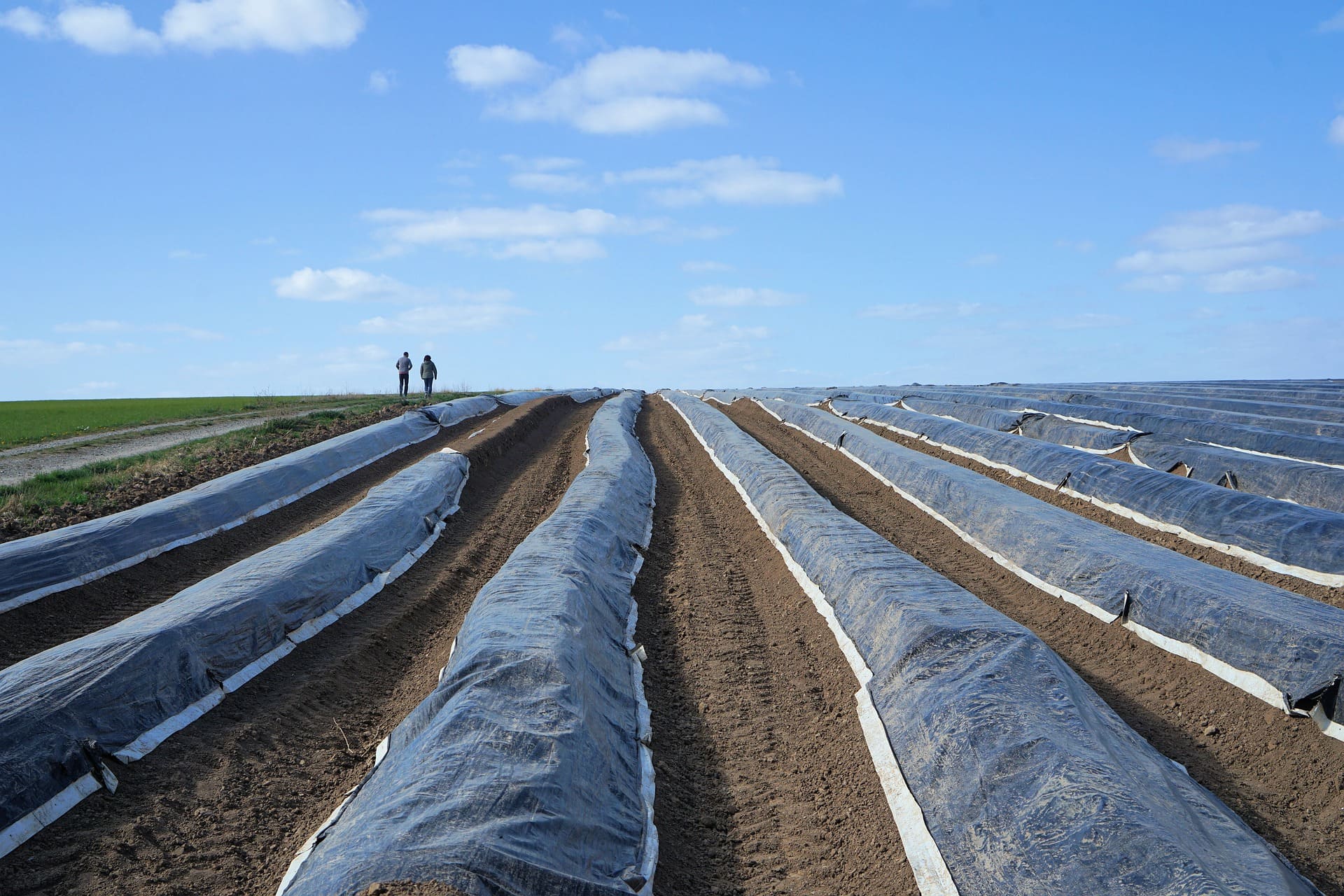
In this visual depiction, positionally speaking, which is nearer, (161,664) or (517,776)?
(517,776)

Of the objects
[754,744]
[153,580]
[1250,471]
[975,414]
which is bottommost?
[754,744]

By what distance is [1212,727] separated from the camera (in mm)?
5480

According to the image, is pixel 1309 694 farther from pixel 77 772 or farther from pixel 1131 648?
pixel 77 772

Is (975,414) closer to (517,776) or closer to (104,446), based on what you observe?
(517,776)

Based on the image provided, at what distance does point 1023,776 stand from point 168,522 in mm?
9604

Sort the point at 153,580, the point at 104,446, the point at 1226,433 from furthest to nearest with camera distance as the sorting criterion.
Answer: the point at 104,446 < the point at 1226,433 < the point at 153,580

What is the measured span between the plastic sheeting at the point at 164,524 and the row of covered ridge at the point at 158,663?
0.26 metres

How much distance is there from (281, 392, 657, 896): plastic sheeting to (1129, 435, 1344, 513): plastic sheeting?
29.5ft

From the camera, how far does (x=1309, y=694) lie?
5230 mm

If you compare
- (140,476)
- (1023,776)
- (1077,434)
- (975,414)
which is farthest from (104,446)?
(1077,434)

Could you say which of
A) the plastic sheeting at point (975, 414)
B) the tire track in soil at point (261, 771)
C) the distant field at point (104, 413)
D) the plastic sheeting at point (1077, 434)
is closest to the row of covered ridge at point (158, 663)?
the tire track in soil at point (261, 771)

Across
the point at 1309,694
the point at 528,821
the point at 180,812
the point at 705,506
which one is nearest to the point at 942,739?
the point at 528,821

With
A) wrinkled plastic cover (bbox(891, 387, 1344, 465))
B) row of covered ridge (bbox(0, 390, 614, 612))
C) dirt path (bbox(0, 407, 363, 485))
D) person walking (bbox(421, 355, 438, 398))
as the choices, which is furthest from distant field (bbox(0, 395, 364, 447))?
wrinkled plastic cover (bbox(891, 387, 1344, 465))

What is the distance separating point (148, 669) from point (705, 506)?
25.5 feet
